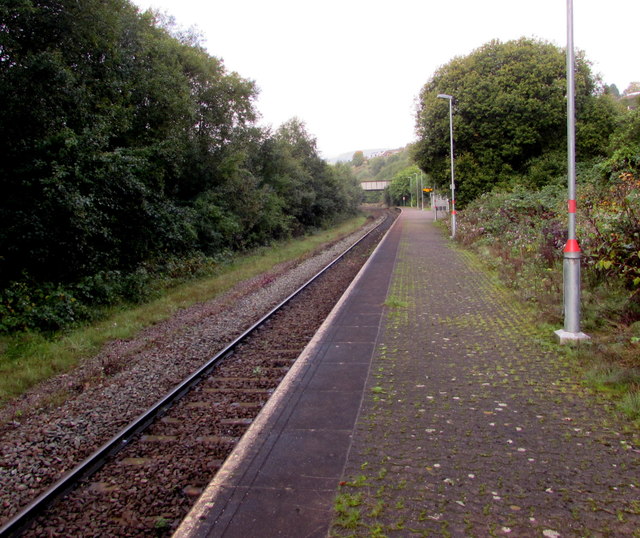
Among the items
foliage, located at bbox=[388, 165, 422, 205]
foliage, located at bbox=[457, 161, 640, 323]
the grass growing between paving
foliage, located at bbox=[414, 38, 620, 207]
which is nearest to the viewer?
foliage, located at bbox=[457, 161, 640, 323]

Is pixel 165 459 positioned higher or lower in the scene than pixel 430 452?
lower

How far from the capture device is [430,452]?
4.19 metres

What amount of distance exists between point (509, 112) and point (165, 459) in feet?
96.3

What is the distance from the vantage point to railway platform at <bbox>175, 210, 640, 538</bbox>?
331cm

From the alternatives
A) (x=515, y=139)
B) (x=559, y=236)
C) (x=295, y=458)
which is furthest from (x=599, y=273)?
(x=515, y=139)

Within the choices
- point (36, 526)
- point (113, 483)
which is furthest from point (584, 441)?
point (36, 526)

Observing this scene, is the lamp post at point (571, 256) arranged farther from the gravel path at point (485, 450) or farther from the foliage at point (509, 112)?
the foliage at point (509, 112)

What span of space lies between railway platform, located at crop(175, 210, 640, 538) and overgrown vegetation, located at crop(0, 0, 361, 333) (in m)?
7.22

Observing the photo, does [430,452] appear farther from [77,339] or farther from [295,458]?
[77,339]

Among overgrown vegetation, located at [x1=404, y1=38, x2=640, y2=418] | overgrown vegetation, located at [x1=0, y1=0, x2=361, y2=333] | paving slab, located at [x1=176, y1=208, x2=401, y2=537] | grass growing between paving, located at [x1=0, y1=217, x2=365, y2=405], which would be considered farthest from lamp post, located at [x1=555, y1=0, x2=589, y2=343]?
overgrown vegetation, located at [x1=0, y1=0, x2=361, y2=333]

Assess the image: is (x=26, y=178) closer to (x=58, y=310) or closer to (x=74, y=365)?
(x=58, y=310)

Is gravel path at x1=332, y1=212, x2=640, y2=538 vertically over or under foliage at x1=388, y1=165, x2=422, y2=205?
under

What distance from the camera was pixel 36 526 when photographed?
3672 mm

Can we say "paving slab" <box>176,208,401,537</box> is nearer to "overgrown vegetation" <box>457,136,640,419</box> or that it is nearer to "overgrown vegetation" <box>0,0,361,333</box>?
"overgrown vegetation" <box>457,136,640,419</box>
